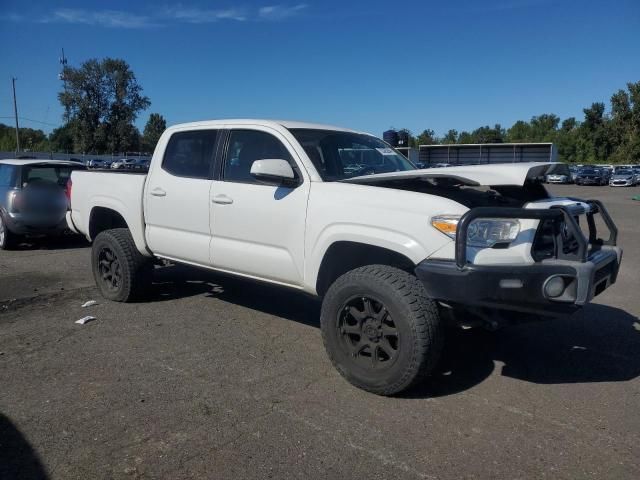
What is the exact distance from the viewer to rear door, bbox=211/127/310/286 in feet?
14.1

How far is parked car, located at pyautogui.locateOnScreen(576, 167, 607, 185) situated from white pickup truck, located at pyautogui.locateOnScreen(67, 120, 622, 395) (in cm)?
4368

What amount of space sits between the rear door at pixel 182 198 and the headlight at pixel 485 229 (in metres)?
2.32

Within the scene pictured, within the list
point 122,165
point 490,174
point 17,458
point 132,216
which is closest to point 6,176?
point 122,165

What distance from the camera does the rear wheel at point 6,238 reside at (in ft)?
31.3

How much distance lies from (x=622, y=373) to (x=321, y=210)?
260cm

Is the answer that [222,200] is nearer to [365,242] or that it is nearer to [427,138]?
[365,242]

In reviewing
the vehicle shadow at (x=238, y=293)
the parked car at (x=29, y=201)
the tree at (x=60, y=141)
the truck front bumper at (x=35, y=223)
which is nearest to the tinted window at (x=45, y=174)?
the parked car at (x=29, y=201)

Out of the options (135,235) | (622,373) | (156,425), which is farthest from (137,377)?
(622,373)

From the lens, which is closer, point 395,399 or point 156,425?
point 156,425

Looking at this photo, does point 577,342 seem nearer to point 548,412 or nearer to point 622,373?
point 622,373

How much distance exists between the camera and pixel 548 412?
3.54m

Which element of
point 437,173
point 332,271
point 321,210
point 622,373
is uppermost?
point 437,173

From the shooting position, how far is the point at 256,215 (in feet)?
14.8

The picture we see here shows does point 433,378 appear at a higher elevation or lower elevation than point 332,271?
lower
